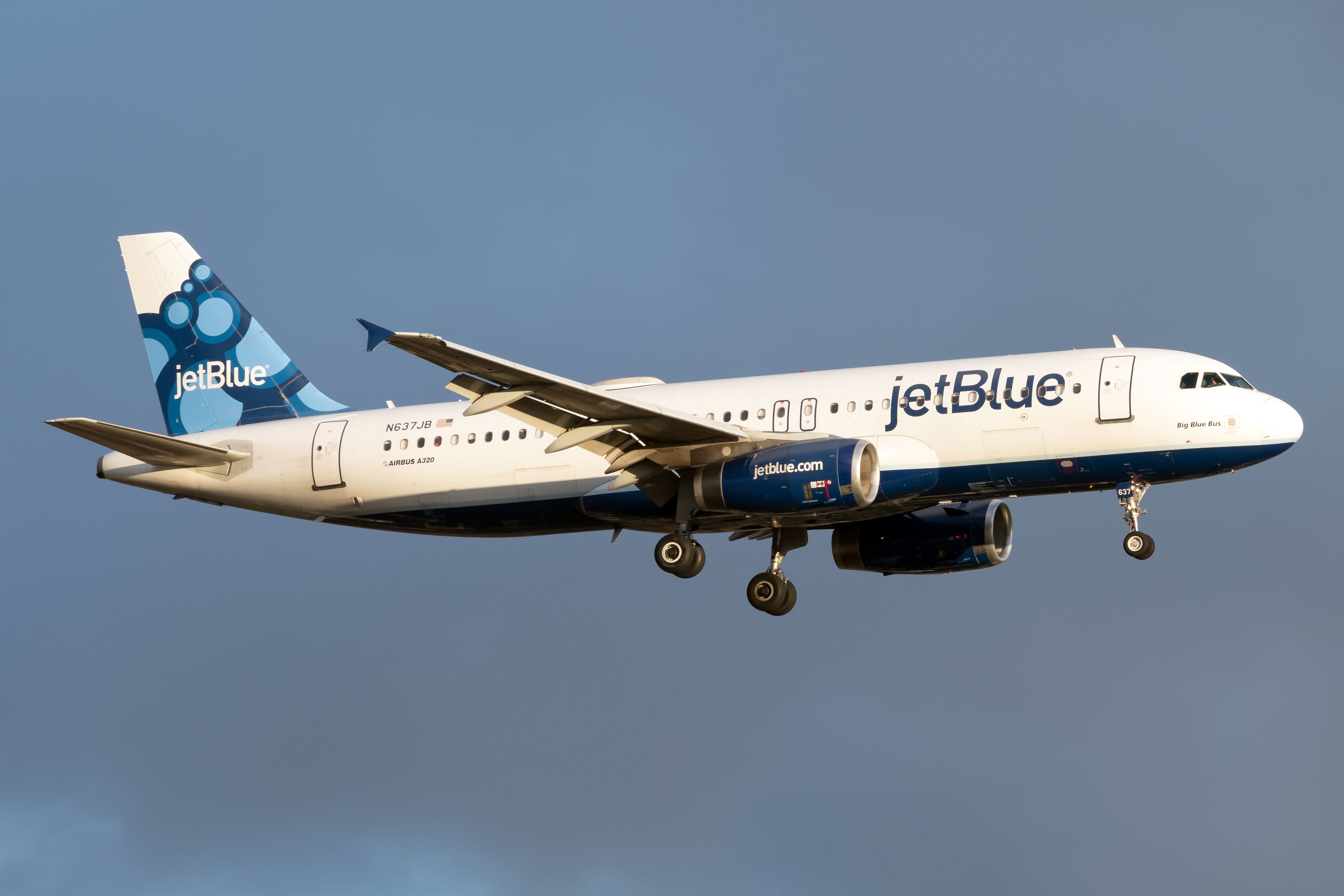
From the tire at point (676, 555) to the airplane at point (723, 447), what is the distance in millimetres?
48

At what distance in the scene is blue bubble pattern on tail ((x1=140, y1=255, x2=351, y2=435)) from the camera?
46406mm

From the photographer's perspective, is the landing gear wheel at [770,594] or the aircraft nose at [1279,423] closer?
the aircraft nose at [1279,423]

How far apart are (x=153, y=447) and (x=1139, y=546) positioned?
23309 millimetres

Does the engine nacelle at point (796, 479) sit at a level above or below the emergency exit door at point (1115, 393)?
A: below

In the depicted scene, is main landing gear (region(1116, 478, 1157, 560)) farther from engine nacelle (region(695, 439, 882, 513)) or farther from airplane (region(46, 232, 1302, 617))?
engine nacelle (region(695, 439, 882, 513))

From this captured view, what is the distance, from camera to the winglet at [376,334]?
3186 cm

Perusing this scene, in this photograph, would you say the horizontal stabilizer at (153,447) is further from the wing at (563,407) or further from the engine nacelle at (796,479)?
the engine nacelle at (796,479)

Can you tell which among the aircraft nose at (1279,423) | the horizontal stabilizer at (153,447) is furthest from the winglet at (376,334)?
the aircraft nose at (1279,423)

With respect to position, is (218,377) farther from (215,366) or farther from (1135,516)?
(1135,516)

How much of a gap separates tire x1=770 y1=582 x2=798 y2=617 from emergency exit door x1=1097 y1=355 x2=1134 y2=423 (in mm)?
9505

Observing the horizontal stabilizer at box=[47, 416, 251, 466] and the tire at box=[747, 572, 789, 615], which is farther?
the tire at box=[747, 572, 789, 615]

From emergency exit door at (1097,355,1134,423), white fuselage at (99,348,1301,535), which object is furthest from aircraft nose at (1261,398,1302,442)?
emergency exit door at (1097,355,1134,423)

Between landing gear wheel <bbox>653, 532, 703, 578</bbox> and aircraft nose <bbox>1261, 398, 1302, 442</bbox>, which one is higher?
aircraft nose <bbox>1261, 398, 1302, 442</bbox>

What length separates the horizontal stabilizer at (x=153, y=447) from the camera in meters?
39.0
